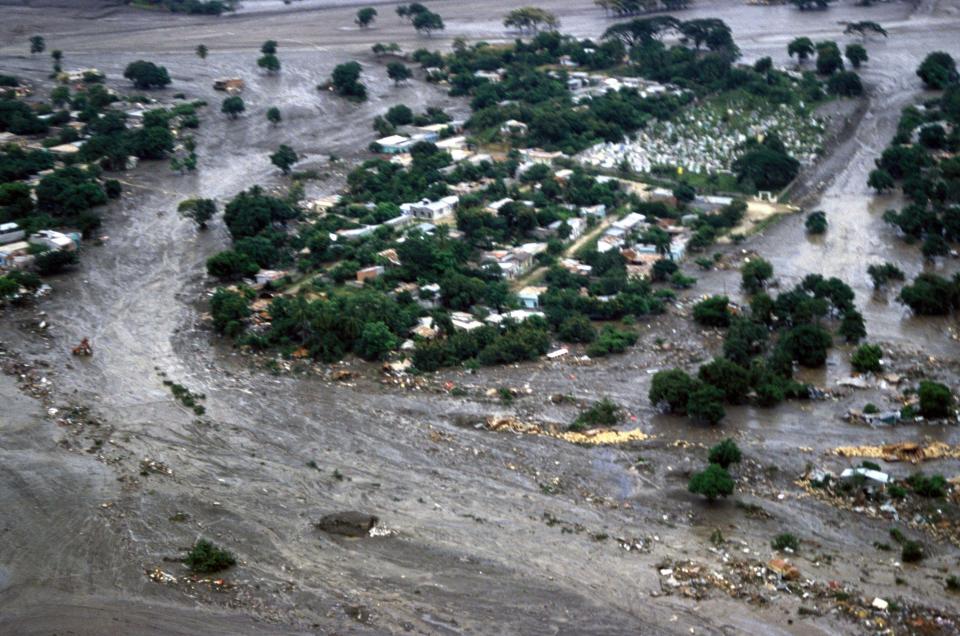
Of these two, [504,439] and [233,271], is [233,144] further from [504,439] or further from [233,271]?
[504,439]

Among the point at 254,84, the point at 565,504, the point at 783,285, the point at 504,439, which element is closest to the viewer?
the point at 565,504

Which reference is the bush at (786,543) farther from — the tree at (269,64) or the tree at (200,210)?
the tree at (269,64)

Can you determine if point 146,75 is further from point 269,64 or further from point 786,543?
point 786,543

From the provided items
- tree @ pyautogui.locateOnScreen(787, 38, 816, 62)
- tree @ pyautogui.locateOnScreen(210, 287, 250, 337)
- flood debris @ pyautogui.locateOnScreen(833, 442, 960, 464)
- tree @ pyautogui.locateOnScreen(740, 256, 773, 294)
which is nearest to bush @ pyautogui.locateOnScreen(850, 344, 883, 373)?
flood debris @ pyautogui.locateOnScreen(833, 442, 960, 464)

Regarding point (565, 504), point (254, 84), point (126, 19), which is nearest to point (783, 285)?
point (565, 504)

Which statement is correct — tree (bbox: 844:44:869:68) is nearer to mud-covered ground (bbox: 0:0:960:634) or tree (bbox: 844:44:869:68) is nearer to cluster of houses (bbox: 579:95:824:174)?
cluster of houses (bbox: 579:95:824:174)

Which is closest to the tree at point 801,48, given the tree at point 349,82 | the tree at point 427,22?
the tree at point 427,22

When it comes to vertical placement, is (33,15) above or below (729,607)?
above
